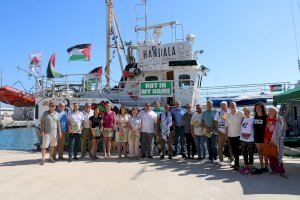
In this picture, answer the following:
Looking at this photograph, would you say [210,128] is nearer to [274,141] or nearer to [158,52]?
[274,141]

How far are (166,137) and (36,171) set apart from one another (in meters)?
3.98

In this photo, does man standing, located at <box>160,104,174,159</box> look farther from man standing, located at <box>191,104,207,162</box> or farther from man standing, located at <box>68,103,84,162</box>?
man standing, located at <box>68,103,84,162</box>

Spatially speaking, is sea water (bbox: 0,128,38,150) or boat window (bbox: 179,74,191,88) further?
sea water (bbox: 0,128,38,150)

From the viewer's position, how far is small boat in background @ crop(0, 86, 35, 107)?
15.3m

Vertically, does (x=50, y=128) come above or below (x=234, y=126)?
above

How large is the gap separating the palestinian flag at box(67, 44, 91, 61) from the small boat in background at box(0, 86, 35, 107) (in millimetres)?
3562

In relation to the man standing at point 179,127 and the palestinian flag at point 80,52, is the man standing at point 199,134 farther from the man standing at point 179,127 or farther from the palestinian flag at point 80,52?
the palestinian flag at point 80,52

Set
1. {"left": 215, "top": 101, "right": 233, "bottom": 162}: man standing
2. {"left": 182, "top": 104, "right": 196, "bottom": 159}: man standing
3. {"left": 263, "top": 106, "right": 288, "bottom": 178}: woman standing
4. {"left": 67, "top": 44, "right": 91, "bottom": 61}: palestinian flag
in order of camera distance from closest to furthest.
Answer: {"left": 263, "top": 106, "right": 288, "bottom": 178}: woman standing
{"left": 215, "top": 101, "right": 233, "bottom": 162}: man standing
{"left": 182, "top": 104, "right": 196, "bottom": 159}: man standing
{"left": 67, "top": 44, "right": 91, "bottom": 61}: palestinian flag

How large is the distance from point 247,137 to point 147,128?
322 cm

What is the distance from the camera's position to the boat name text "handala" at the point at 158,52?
16.9 metres

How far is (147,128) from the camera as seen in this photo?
35.0ft

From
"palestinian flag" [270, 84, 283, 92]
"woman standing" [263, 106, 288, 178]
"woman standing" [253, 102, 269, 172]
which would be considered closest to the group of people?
"woman standing" [253, 102, 269, 172]

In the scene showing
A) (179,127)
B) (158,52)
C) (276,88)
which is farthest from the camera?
(276,88)

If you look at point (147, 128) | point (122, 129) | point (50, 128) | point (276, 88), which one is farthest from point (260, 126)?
point (276, 88)
